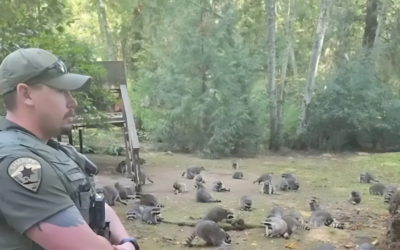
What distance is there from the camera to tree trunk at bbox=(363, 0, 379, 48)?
64.3 ft

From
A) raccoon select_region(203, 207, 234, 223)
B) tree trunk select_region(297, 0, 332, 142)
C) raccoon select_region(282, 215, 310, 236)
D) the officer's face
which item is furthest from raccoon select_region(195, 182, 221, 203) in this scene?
tree trunk select_region(297, 0, 332, 142)

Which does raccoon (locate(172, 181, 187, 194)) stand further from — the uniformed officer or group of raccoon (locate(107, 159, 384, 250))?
the uniformed officer

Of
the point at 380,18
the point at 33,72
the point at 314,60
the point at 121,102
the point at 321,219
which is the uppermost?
the point at 380,18

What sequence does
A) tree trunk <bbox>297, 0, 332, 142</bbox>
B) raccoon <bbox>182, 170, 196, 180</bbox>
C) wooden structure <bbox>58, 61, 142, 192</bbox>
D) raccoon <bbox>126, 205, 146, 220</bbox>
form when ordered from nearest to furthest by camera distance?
raccoon <bbox>126, 205, 146, 220</bbox> < wooden structure <bbox>58, 61, 142, 192</bbox> < raccoon <bbox>182, 170, 196, 180</bbox> < tree trunk <bbox>297, 0, 332, 142</bbox>

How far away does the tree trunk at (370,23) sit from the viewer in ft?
64.3

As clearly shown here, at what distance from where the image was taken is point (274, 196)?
9.84 metres

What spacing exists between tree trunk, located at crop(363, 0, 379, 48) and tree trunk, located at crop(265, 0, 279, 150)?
4.96 metres

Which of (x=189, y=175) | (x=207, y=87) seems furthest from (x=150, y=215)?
(x=207, y=87)

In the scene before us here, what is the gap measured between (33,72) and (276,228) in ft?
18.3

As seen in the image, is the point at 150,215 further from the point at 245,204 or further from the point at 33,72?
the point at 33,72

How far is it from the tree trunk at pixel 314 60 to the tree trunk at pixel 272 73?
0.99 meters

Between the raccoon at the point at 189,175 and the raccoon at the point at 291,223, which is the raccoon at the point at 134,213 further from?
the raccoon at the point at 189,175

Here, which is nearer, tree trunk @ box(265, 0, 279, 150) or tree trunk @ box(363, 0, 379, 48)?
tree trunk @ box(265, 0, 279, 150)

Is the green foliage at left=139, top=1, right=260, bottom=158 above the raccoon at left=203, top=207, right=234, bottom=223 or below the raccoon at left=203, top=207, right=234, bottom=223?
above
